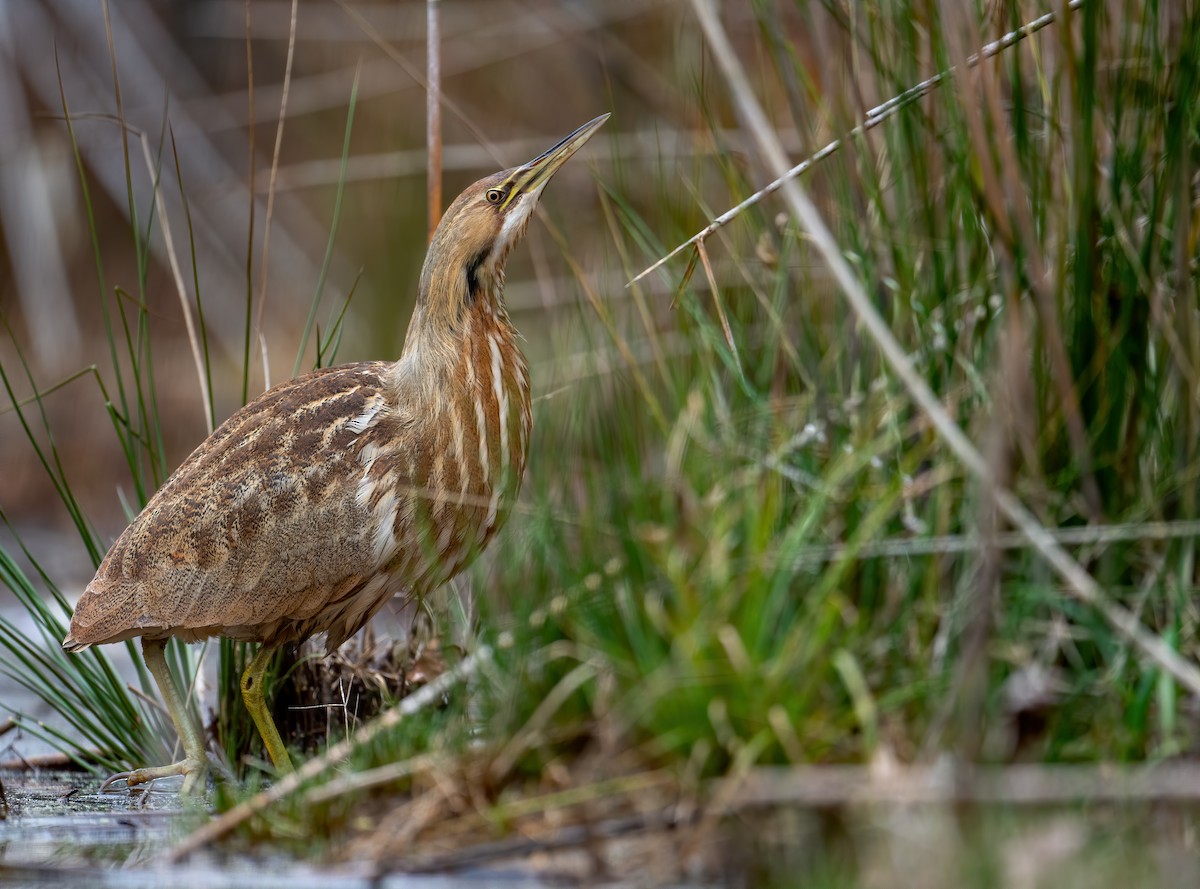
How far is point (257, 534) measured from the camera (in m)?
3.01

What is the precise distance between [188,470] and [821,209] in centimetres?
139

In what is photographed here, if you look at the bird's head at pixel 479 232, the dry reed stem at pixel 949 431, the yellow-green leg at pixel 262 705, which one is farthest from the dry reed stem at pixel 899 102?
the yellow-green leg at pixel 262 705

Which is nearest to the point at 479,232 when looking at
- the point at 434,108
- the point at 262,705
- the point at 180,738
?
the point at 434,108

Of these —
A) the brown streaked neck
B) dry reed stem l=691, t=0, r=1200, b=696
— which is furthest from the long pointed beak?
dry reed stem l=691, t=0, r=1200, b=696

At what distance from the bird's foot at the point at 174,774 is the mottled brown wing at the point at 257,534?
0.30m

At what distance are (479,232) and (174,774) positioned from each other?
1.25 m

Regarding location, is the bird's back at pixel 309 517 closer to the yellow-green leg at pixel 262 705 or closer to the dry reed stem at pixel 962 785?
the yellow-green leg at pixel 262 705

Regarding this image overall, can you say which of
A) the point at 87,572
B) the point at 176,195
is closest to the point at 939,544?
the point at 87,572

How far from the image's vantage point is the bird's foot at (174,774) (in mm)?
2703

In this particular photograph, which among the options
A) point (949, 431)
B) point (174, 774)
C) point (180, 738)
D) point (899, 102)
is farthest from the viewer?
point (180, 738)

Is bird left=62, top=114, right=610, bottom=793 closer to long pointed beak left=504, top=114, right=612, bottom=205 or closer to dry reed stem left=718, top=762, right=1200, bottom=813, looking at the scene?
long pointed beak left=504, top=114, right=612, bottom=205

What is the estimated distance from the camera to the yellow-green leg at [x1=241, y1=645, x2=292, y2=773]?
9.23 feet

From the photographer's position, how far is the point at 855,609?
196 cm

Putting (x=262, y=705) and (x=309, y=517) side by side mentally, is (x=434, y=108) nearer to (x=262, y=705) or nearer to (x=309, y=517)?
(x=309, y=517)
